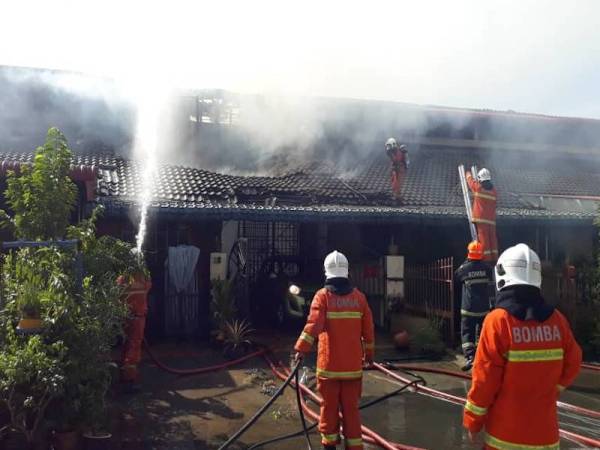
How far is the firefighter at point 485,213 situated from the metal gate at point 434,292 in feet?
6.41

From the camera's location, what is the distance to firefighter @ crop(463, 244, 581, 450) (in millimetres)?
2557

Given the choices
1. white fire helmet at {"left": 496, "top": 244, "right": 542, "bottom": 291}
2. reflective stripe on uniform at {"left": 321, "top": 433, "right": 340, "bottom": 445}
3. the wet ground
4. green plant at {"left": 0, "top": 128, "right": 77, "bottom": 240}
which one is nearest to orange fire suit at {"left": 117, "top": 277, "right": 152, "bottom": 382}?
the wet ground

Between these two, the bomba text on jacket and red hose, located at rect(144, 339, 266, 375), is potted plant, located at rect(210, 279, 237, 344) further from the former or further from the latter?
the bomba text on jacket

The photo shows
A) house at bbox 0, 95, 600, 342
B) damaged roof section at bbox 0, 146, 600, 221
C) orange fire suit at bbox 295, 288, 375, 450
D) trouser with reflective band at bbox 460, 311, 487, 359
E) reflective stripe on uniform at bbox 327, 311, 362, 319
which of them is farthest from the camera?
damaged roof section at bbox 0, 146, 600, 221

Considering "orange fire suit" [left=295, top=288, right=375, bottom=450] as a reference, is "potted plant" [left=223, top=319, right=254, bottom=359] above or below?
below

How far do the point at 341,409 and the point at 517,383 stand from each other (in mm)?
1737

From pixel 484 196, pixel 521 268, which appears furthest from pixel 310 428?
pixel 484 196

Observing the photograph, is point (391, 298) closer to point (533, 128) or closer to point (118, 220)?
point (118, 220)

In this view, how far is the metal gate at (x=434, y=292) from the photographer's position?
8453mm

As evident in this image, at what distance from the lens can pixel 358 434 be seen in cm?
389

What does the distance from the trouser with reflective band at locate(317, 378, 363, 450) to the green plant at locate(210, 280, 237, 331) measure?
4547mm

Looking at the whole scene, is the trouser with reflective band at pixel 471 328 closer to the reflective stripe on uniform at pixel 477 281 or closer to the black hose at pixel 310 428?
the reflective stripe on uniform at pixel 477 281

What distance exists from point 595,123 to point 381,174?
330 inches

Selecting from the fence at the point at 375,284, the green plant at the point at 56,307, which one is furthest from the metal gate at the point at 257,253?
the green plant at the point at 56,307
